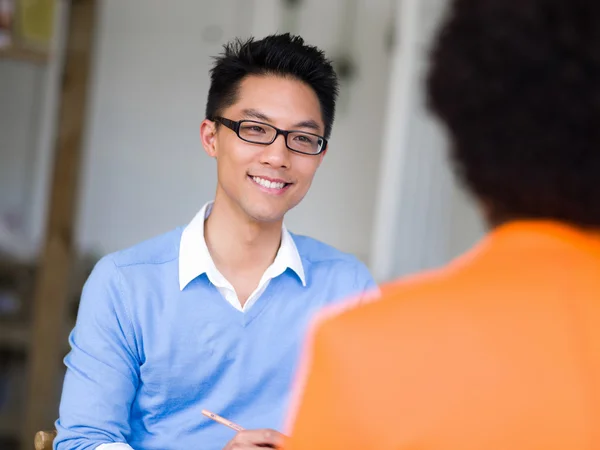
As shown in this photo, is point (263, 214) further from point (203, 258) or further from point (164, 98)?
point (164, 98)

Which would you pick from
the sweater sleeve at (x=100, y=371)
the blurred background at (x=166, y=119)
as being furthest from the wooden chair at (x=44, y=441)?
the blurred background at (x=166, y=119)

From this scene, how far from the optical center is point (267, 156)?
5.17 ft

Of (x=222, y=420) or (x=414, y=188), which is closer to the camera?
(x=222, y=420)

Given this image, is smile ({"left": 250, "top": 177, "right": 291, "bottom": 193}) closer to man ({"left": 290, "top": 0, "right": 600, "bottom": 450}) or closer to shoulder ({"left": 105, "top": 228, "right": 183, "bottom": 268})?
shoulder ({"left": 105, "top": 228, "right": 183, "bottom": 268})

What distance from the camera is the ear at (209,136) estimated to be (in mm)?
1710

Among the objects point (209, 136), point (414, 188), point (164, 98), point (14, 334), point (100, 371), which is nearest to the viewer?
point (100, 371)

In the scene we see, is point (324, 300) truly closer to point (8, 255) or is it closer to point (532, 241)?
point (532, 241)

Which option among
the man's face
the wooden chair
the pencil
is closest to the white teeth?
the man's face

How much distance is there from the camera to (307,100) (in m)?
1.65

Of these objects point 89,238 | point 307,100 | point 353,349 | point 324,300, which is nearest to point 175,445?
point 324,300

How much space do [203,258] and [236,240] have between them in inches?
4.0

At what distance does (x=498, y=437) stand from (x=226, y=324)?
3.04 ft

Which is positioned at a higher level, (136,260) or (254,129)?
(254,129)

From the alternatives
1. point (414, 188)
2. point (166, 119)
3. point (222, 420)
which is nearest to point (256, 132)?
point (222, 420)
